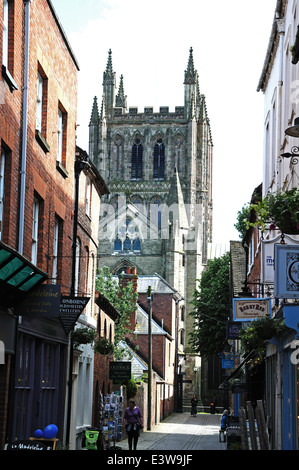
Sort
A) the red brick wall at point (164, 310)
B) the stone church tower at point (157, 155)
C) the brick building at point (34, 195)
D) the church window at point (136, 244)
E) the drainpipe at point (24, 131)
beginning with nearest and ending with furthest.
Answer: the brick building at point (34, 195) → the drainpipe at point (24, 131) → the red brick wall at point (164, 310) → the church window at point (136, 244) → the stone church tower at point (157, 155)

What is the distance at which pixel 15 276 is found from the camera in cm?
1218

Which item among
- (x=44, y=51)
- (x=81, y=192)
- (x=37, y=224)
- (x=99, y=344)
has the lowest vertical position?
(x=99, y=344)

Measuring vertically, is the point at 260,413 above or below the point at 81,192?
below

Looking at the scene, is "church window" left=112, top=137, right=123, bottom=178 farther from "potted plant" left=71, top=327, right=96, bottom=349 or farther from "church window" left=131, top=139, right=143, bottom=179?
"potted plant" left=71, top=327, right=96, bottom=349

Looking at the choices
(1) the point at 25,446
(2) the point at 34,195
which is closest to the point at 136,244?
(2) the point at 34,195

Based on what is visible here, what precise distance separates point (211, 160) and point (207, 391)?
34.1 meters

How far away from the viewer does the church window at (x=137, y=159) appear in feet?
321

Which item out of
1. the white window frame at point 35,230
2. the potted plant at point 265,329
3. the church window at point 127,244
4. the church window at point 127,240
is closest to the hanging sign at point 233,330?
the potted plant at point 265,329

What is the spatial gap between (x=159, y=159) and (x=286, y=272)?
8801 centimetres

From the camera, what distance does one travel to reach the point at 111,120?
9988cm

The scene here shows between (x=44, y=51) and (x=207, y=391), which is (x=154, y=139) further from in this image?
(x=44, y=51)

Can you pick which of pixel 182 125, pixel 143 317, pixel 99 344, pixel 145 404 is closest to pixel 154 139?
pixel 182 125

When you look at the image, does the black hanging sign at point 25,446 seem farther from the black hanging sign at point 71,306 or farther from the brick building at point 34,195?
the black hanging sign at point 71,306

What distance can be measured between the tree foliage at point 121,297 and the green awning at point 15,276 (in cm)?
3793
